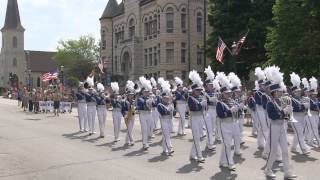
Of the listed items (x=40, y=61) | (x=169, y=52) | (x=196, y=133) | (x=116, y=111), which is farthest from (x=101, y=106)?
(x=40, y=61)

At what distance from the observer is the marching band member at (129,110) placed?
17.9 meters

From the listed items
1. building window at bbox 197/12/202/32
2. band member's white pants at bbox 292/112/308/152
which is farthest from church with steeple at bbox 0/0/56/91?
band member's white pants at bbox 292/112/308/152

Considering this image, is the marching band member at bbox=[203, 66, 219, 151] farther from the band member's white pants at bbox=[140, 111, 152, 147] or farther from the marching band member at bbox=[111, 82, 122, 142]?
the marching band member at bbox=[111, 82, 122, 142]

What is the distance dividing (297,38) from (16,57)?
117 metres

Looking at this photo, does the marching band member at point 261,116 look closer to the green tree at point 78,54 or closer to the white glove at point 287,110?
the white glove at point 287,110

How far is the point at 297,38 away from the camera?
3058cm

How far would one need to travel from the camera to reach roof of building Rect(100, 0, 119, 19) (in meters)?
74.6

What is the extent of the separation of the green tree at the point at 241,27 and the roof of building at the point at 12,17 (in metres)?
101

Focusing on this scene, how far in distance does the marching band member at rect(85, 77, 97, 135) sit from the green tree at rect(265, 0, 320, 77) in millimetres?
12855

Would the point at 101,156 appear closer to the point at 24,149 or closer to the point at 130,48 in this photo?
the point at 24,149

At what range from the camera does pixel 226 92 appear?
43.9ft

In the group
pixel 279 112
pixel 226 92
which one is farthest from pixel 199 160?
pixel 279 112

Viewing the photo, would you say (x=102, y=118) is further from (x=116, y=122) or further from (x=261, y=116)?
(x=261, y=116)

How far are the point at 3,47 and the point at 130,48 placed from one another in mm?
82053
